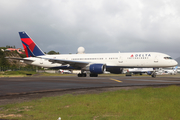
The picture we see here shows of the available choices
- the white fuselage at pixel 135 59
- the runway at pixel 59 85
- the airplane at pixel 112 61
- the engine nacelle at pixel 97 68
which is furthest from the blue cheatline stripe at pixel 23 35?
the runway at pixel 59 85

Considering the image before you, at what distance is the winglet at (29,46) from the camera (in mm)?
44031

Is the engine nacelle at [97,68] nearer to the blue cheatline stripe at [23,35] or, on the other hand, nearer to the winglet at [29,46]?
the winglet at [29,46]

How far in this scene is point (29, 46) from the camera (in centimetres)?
4419

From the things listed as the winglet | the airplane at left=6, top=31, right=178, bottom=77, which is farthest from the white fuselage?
the winglet

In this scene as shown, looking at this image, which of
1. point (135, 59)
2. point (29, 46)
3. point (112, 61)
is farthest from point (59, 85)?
point (29, 46)

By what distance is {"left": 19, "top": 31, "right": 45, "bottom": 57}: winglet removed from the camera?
44031 mm

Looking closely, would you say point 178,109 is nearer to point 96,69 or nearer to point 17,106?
point 17,106

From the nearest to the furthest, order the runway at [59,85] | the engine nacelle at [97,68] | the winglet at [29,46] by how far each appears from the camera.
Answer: the runway at [59,85] < the engine nacelle at [97,68] < the winglet at [29,46]

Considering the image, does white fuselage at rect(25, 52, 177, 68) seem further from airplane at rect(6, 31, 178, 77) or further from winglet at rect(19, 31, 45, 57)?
winglet at rect(19, 31, 45, 57)

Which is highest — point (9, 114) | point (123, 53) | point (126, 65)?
point (123, 53)

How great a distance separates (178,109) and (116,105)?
7.09ft

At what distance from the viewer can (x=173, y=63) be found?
3484 centimetres

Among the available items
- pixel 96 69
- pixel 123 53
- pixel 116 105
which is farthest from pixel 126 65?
pixel 116 105

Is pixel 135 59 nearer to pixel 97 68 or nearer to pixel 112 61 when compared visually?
pixel 112 61
